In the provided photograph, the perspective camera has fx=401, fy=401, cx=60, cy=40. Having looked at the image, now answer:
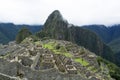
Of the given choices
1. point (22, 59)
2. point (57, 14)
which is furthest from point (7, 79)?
point (57, 14)

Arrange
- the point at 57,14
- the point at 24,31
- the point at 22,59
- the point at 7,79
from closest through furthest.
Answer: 1. the point at 7,79
2. the point at 22,59
3. the point at 24,31
4. the point at 57,14

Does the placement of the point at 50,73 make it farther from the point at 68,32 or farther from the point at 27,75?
the point at 68,32

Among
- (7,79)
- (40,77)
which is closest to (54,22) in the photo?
(40,77)

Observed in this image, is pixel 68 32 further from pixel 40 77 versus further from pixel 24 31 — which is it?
pixel 40 77

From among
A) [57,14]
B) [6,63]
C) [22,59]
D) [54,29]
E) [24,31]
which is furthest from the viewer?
[57,14]

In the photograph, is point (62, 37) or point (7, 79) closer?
point (7, 79)

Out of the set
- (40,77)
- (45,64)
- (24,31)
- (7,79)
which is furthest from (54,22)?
(7,79)

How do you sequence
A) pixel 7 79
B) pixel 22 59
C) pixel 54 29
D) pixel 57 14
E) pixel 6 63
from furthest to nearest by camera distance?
1. pixel 57 14
2. pixel 54 29
3. pixel 22 59
4. pixel 6 63
5. pixel 7 79

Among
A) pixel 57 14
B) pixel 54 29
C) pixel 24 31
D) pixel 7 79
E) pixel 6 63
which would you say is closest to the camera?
pixel 7 79

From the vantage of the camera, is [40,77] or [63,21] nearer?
[40,77]
